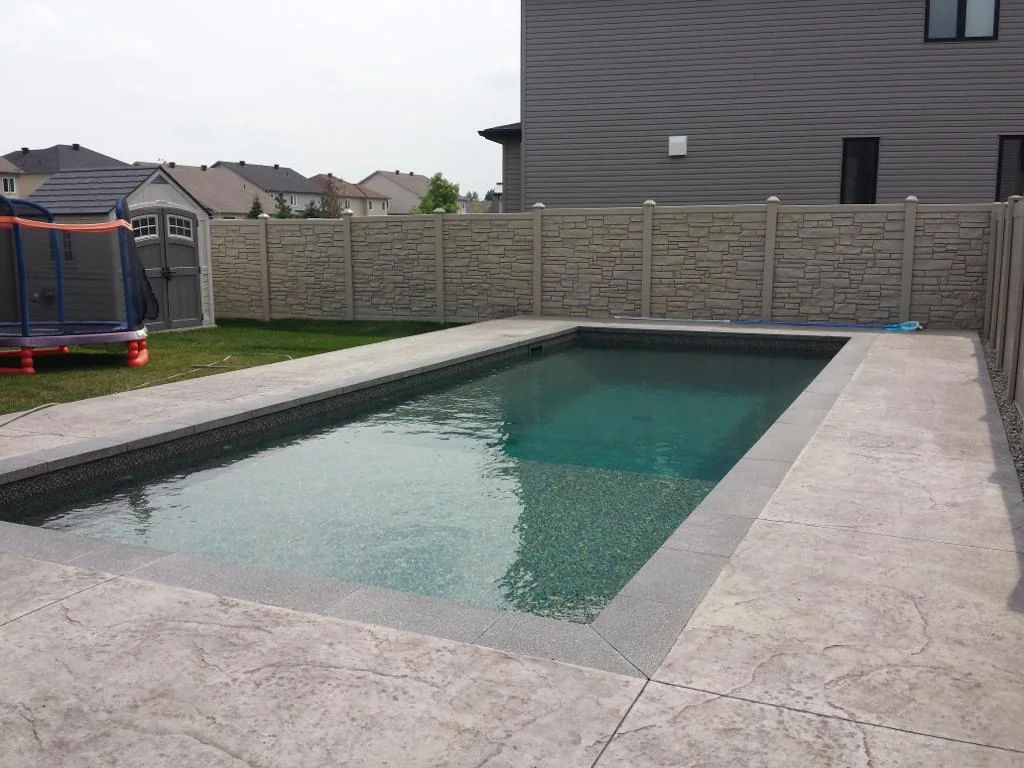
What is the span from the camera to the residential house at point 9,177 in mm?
55781

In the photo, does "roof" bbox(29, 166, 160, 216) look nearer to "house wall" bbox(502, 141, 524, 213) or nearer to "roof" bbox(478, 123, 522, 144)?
"roof" bbox(478, 123, 522, 144)

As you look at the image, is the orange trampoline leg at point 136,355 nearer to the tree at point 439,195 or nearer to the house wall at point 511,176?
the house wall at point 511,176

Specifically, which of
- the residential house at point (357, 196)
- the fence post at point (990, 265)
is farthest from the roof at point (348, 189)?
the fence post at point (990, 265)

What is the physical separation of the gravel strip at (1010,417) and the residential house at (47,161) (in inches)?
2326

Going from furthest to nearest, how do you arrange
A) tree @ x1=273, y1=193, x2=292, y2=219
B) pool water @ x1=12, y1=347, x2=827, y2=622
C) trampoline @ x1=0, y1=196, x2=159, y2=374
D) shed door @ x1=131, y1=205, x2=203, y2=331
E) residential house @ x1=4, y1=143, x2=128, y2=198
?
1. tree @ x1=273, y1=193, x2=292, y2=219
2. residential house @ x1=4, y1=143, x2=128, y2=198
3. shed door @ x1=131, y1=205, x2=203, y2=331
4. trampoline @ x1=0, y1=196, x2=159, y2=374
5. pool water @ x1=12, y1=347, x2=827, y2=622

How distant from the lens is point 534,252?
16.4m

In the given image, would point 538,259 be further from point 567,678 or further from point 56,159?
point 56,159

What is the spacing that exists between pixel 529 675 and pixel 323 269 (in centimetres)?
1581

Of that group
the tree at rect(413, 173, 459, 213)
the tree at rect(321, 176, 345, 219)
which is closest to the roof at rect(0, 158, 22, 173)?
the tree at rect(321, 176, 345, 219)

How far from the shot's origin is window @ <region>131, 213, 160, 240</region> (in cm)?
1384

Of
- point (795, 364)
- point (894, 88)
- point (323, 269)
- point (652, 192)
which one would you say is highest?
point (894, 88)

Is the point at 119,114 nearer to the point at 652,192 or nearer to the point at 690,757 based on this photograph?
the point at 652,192

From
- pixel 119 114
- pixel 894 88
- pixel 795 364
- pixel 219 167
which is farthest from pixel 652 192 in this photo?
pixel 219 167

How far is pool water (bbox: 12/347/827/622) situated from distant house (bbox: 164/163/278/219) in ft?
192
